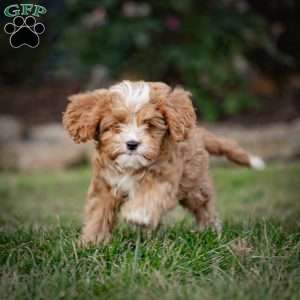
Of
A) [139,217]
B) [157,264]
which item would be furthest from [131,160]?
[157,264]

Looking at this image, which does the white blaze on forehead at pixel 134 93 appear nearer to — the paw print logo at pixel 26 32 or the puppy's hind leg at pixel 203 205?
the paw print logo at pixel 26 32

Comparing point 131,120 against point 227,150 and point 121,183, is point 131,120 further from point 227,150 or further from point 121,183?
point 227,150

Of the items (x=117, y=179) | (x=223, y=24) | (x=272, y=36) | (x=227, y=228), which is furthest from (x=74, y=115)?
(x=272, y=36)

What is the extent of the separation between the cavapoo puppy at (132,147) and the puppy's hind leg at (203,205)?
0.64 meters

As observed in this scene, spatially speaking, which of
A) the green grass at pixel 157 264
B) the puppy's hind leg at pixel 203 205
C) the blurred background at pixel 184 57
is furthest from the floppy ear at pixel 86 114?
the blurred background at pixel 184 57

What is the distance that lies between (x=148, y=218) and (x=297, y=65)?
35.2 ft

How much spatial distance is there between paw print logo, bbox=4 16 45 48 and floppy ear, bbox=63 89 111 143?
0.71 meters

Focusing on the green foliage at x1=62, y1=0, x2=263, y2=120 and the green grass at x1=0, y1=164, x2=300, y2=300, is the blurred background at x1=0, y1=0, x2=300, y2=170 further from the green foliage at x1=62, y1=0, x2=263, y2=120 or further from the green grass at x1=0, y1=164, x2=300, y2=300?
the green grass at x1=0, y1=164, x2=300, y2=300

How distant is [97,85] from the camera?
49.1 ft

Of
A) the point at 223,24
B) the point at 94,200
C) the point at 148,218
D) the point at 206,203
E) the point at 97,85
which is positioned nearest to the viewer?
the point at 148,218

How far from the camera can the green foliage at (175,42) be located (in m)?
13.8

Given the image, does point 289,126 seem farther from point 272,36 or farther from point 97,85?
point 97,85

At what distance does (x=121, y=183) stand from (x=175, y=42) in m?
9.00

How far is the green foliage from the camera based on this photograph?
1383cm
